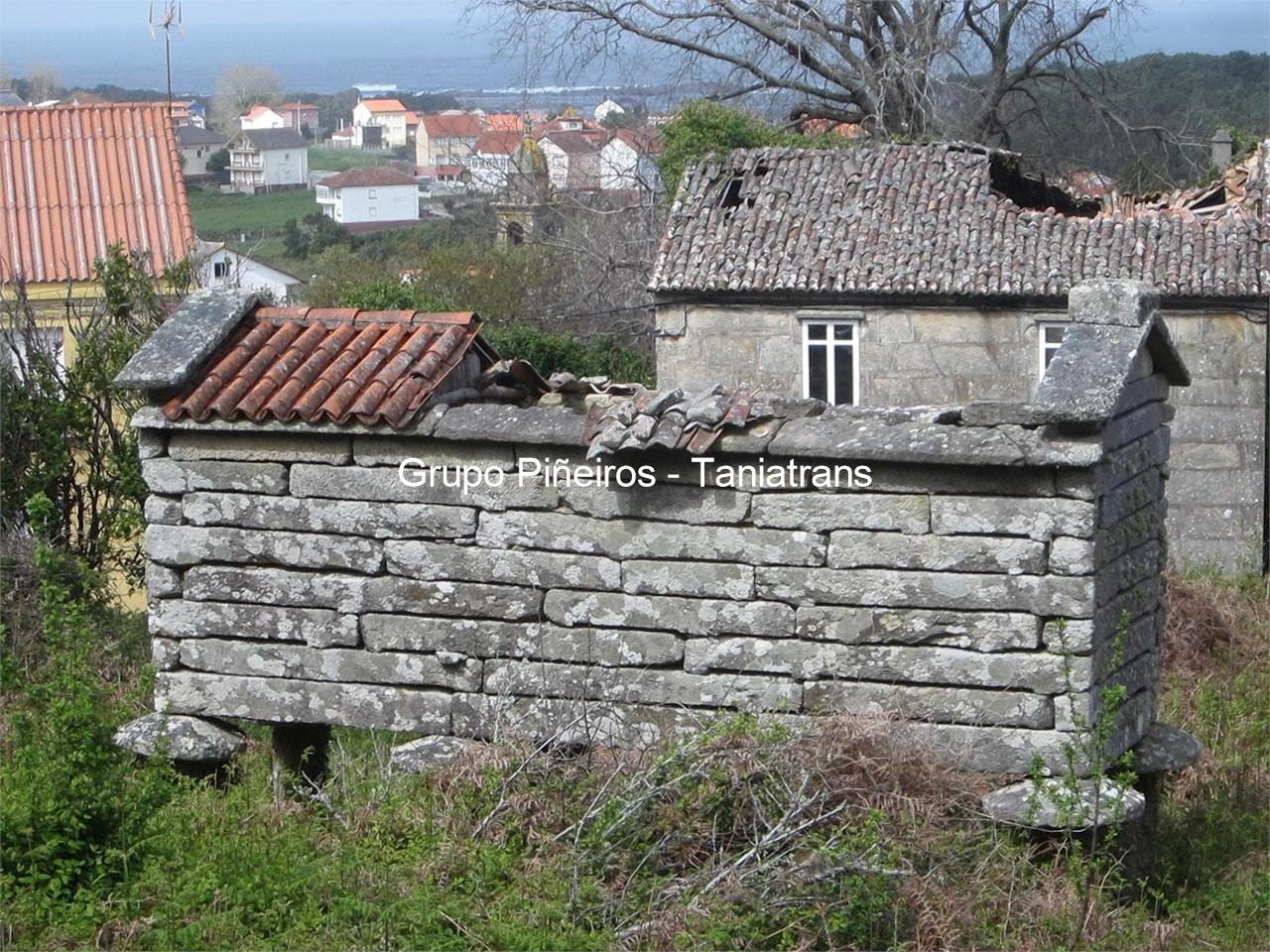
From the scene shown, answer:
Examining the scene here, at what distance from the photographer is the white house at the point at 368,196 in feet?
167

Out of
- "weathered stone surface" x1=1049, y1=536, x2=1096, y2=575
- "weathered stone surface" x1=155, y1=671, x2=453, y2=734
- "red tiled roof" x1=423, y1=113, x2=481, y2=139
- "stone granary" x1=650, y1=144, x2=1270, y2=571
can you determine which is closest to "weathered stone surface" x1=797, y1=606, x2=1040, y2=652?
"weathered stone surface" x1=1049, y1=536, x2=1096, y2=575

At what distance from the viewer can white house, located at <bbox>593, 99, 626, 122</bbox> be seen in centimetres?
4244

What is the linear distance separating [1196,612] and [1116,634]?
6.09 meters

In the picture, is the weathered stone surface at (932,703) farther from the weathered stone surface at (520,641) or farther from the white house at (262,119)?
the white house at (262,119)

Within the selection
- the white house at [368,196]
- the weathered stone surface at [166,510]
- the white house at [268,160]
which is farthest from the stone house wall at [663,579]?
the white house at [368,196]

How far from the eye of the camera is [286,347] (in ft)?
23.3

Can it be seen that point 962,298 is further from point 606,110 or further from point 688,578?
point 606,110

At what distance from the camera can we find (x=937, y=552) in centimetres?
613

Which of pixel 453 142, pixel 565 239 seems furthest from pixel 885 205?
pixel 453 142

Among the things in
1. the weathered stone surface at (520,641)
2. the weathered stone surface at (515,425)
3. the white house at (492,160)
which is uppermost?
the white house at (492,160)

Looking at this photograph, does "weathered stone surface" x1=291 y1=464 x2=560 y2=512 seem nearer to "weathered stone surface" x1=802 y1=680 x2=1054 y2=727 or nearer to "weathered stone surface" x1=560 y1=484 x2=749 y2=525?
"weathered stone surface" x1=560 y1=484 x2=749 y2=525

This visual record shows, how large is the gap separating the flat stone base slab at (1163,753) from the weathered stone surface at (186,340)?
4.31 metres

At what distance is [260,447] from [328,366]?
483 mm

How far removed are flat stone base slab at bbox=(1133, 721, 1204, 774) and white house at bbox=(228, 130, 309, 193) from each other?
44740mm
